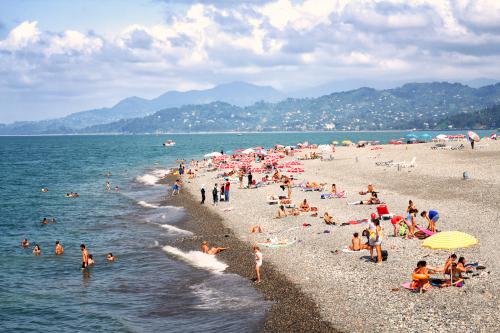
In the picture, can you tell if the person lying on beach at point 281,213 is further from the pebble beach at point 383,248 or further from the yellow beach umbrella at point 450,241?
the yellow beach umbrella at point 450,241

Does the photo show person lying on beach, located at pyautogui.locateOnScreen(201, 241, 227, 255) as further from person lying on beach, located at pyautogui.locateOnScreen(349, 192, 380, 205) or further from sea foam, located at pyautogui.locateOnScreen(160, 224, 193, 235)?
person lying on beach, located at pyautogui.locateOnScreen(349, 192, 380, 205)

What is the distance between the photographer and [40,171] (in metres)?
83.9

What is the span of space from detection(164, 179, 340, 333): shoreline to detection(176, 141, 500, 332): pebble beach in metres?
0.09

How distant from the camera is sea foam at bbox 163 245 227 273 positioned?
75.2ft

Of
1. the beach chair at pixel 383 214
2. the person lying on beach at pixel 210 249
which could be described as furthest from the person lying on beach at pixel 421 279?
the person lying on beach at pixel 210 249

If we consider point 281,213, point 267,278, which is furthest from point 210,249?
point 281,213

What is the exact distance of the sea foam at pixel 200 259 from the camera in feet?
75.2

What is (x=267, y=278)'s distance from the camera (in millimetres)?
20141

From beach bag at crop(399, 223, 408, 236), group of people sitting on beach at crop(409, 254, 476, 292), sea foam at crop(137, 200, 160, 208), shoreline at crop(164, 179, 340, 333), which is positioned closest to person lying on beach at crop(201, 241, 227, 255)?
shoreline at crop(164, 179, 340, 333)

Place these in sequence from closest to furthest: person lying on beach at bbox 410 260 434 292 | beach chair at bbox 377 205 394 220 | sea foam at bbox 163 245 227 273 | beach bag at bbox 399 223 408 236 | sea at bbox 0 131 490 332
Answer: person lying on beach at bbox 410 260 434 292, sea at bbox 0 131 490 332, sea foam at bbox 163 245 227 273, beach bag at bbox 399 223 408 236, beach chair at bbox 377 205 394 220

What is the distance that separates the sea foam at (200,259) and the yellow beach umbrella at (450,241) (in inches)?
380

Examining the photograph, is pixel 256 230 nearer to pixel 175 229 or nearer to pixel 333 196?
pixel 175 229

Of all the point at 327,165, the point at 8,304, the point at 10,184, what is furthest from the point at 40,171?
the point at 8,304

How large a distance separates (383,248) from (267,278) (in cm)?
572
